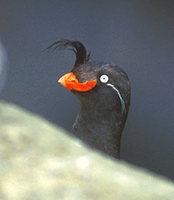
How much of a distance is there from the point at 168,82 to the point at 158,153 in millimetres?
338

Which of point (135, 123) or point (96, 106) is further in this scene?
point (135, 123)

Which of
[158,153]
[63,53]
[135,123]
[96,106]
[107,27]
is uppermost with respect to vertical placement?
[107,27]

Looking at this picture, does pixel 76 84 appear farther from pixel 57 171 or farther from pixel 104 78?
pixel 57 171

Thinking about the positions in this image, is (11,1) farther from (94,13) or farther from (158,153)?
(158,153)

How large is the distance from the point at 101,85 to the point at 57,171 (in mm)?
999

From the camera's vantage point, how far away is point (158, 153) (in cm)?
160

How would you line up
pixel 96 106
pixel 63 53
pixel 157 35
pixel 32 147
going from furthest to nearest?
1. pixel 63 53
2. pixel 157 35
3. pixel 96 106
4. pixel 32 147

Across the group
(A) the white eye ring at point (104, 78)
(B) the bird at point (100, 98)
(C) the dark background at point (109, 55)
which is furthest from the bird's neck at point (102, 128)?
(C) the dark background at point (109, 55)

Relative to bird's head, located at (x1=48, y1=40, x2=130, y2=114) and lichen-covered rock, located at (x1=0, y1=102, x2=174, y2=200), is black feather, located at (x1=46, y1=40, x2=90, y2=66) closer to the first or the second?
bird's head, located at (x1=48, y1=40, x2=130, y2=114)

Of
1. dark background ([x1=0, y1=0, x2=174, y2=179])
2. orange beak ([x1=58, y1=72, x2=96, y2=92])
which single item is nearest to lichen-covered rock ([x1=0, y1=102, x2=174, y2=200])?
orange beak ([x1=58, y1=72, x2=96, y2=92])

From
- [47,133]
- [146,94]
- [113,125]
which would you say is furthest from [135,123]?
[47,133]

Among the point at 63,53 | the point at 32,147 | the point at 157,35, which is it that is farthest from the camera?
the point at 63,53

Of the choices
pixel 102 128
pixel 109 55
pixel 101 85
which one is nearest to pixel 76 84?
pixel 101 85

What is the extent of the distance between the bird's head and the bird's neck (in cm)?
3
